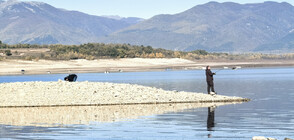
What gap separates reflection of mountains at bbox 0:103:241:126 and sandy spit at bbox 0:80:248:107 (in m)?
1.20

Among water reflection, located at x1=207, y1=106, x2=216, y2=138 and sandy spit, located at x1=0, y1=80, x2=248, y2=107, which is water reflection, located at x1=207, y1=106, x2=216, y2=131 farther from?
sandy spit, located at x1=0, y1=80, x2=248, y2=107

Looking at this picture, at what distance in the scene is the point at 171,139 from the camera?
19344mm

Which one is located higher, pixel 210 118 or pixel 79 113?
pixel 210 118

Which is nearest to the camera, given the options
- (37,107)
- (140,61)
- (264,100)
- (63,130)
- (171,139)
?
(171,139)

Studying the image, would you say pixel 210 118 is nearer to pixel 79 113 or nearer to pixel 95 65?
pixel 79 113

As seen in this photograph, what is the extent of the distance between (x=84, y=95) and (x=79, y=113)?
598 centimetres

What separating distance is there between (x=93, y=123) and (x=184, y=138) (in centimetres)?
546

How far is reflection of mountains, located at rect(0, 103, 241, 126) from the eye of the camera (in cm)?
2484

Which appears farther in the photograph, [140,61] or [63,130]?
[140,61]

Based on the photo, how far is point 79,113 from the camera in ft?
91.2

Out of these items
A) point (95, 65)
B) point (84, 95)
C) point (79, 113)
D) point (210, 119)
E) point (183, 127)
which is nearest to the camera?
point (183, 127)

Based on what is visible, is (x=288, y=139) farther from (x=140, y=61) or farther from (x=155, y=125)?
(x=140, y=61)

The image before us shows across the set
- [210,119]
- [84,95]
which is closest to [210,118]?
[210,119]

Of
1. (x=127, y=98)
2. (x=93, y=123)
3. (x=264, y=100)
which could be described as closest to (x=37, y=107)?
(x=127, y=98)
